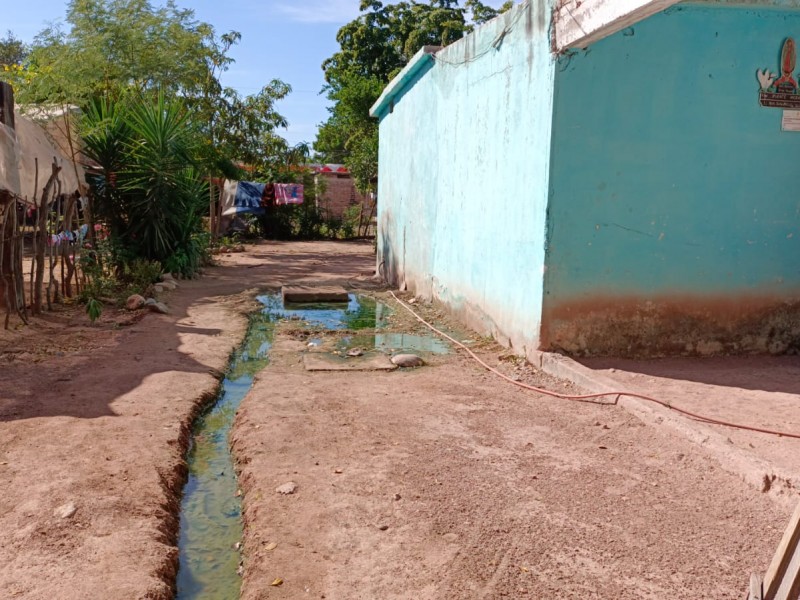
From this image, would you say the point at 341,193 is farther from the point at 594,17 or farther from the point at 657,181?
the point at 594,17

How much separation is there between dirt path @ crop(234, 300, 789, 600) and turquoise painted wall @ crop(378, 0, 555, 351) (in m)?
1.77

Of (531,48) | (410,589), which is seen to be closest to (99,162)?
(531,48)

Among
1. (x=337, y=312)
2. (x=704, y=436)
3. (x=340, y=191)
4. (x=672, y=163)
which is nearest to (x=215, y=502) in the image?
(x=704, y=436)

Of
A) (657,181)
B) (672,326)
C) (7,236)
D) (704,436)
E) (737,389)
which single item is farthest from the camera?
(7,236)

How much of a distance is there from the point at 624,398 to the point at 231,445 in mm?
2654

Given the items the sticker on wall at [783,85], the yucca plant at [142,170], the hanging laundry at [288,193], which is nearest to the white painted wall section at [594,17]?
the sticker on wall at [783,85]

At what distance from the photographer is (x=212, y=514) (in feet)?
11.5

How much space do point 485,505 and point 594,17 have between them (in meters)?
3.63

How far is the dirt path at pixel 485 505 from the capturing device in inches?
106

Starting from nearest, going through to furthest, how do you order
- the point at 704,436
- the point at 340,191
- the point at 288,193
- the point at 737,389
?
the point at 704,436 → the point at 737,389 → the point at 288,193 → the point at 340,191

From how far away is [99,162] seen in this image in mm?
10883

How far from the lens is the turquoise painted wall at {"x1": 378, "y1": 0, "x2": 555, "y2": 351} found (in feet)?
19.8

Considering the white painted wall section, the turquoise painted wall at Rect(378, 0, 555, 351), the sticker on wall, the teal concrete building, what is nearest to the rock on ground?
the turquoise painted wall at Rect(378, 0, 555, 351)

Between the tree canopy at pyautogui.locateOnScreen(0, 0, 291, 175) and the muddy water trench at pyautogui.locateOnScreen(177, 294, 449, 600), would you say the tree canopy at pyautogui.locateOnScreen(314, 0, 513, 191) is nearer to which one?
the tree canopy at pyautogui.locateOnScreen(0, 0, 291, 175)
